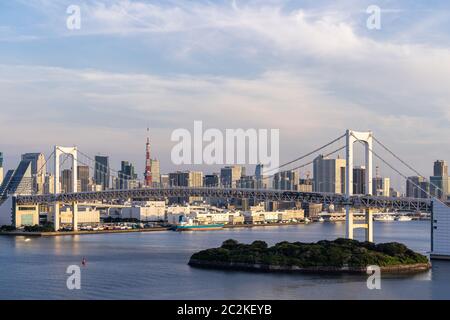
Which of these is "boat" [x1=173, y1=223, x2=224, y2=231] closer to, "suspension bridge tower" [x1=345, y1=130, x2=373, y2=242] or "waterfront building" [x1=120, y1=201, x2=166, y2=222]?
"waterfront building" [x1=120, y1=201, x2=166, y2=222]

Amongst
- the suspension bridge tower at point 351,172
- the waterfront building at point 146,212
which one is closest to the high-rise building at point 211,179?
the waterfront building at point 146,212

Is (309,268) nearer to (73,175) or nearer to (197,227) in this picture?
(73,175)

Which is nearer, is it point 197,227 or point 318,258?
point 318,258

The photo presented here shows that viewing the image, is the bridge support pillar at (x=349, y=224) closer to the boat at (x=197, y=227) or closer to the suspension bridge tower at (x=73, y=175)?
the suspension bridge tower at (x=73, y=175)

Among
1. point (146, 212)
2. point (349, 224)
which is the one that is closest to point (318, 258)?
point (349, 224)
